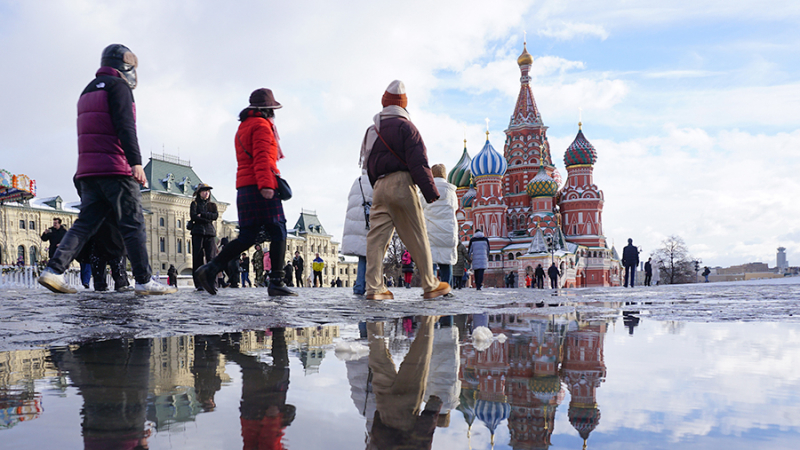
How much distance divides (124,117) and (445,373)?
365 cm

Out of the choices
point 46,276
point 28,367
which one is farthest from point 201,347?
point 46,276

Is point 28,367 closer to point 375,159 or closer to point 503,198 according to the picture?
point 375,159

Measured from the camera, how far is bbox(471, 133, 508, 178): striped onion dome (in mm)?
49562

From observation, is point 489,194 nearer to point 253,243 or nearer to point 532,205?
point 532,205

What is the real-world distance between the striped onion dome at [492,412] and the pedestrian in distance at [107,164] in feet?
12.5

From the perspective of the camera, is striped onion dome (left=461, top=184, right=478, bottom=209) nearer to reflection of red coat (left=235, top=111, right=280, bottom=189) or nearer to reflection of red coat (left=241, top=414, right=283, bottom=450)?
reflection of red coat (left=235, top=111, right=280, bottom=189)

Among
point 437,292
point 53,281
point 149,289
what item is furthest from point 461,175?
point 53,281

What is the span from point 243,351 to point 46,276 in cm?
290

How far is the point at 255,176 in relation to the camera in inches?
186

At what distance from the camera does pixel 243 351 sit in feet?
7.02

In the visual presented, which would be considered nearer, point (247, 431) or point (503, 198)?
point (247, 431)

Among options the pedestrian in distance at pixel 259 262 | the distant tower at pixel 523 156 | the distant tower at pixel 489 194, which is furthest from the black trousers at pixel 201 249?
the distant tower at pixel 523 156

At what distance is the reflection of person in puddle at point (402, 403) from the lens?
0.96 meters

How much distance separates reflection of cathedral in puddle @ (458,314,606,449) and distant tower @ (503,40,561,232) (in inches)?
1944
